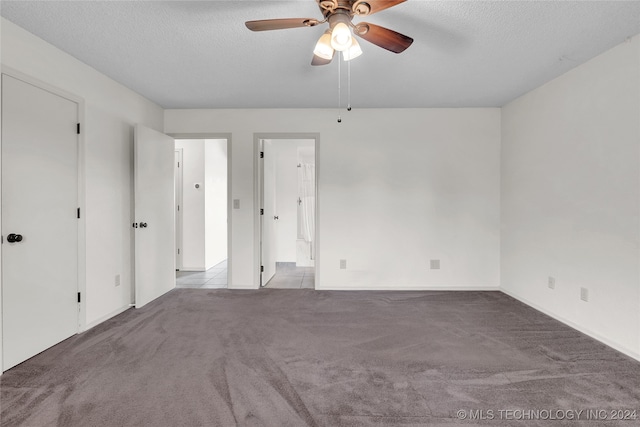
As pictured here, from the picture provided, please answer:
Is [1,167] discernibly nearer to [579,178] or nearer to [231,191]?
[231,191]

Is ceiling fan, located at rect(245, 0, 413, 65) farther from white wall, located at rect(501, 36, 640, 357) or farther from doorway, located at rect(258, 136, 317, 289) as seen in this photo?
doorway, located at rect(258, 136, 317, 289)

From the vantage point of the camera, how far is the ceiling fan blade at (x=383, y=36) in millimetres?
1618

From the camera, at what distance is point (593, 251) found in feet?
8.25

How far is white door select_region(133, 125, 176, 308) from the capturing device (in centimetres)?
318

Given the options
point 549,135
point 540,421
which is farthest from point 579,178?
point 540,421

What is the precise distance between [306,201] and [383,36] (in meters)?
4.02

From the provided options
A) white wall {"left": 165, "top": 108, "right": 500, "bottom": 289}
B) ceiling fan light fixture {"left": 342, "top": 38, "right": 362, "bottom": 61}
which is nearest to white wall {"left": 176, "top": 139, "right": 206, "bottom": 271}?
white wall {"left": 165, "top": 108, "right": 500, "bottom": 289}

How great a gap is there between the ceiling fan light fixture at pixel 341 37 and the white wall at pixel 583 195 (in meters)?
2.28

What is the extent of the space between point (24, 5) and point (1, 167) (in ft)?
3.46

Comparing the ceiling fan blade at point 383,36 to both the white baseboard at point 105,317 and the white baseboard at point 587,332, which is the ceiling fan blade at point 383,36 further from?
the white baseboard at point 105,317

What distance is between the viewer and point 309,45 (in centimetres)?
228

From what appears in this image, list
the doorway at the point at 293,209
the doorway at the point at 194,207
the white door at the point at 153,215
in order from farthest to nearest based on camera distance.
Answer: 1. the doorway at the point at 194,207
2. the doorway at the point at 293,209
3. the white door at the point at 153,215

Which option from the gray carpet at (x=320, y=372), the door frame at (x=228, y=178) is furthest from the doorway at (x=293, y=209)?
the gray carpet at (x=320, y=372)

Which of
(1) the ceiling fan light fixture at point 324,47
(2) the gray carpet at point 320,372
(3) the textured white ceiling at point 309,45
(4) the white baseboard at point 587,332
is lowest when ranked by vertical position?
(2) the gray carpet at point 320,372
